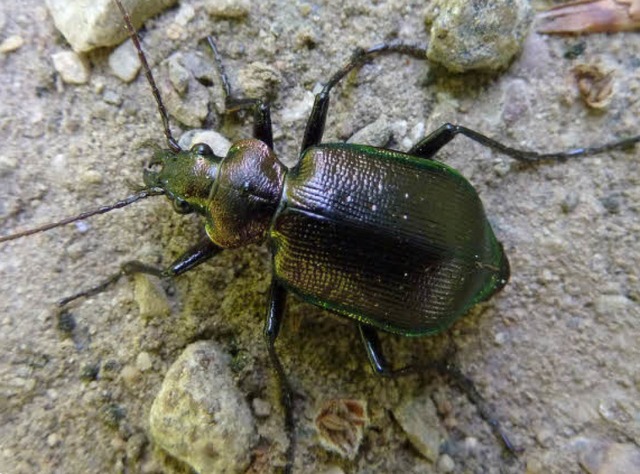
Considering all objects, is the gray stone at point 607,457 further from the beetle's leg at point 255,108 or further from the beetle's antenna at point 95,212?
the beetle's antenna at point 95,212

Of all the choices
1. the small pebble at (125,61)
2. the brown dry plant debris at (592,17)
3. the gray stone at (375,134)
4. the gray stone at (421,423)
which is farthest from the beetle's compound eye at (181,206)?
the brown dry plant debris at (592,17)

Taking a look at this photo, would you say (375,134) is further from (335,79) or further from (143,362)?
(143,362)

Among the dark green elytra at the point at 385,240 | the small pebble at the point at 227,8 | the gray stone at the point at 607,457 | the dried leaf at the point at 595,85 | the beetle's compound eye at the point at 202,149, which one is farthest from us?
the small pebble at the point at 227,8

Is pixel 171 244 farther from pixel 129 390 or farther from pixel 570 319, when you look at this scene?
pixel 570 319

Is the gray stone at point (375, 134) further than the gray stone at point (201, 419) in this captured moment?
Yes

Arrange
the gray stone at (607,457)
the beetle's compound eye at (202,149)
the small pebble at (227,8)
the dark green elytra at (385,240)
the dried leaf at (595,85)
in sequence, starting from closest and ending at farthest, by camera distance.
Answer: the dark green elytra at (385,240) < the gray stone at (607,457) < the beetle's compound eye at (202,149) < the dried leaf at (595,85) < the small pebble at (227,8)

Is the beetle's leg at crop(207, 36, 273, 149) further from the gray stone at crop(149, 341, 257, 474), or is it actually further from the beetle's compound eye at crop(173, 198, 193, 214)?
the gray stone at crop(149, 341, 257, 474)

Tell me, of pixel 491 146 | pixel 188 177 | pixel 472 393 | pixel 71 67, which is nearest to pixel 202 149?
pixel 188 177
